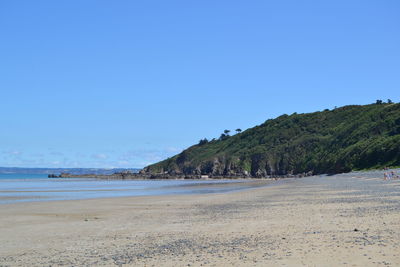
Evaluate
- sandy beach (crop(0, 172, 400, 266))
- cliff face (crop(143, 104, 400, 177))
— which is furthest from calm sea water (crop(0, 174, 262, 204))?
sandy beach (crop(0, 172, 400, 266))

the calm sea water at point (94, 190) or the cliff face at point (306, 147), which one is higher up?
the cliff face at point (306, 147)

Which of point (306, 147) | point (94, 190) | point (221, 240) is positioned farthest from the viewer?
point (306, 147)

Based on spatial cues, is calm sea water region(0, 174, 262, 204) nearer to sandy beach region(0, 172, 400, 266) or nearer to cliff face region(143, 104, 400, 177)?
cliff face region(143, 104, 400, 177)

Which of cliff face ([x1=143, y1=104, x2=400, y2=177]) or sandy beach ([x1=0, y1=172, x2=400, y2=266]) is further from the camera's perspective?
cliff face ([x1=143, y1=104, x2=400, y2=177])

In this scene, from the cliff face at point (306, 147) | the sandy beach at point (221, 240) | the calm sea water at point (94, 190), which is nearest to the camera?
the sandy beach at point (221, 240)

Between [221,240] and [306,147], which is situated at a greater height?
[306,147]

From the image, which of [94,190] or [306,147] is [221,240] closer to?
[94,190]

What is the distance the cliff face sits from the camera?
78000mm

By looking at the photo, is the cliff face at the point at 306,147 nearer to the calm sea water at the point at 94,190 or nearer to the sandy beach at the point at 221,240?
the calm sea water at the point at 94,190

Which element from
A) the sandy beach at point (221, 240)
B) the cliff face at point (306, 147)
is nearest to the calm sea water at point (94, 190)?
the cliff face at point (306, 147)

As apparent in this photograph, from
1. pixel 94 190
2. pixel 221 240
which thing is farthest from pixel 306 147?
pixel 221 240

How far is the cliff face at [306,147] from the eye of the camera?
256 ft

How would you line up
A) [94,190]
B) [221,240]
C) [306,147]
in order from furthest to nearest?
1. [306,147]
2. [94,190]
3. [221,240]

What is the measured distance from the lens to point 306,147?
385 feet
